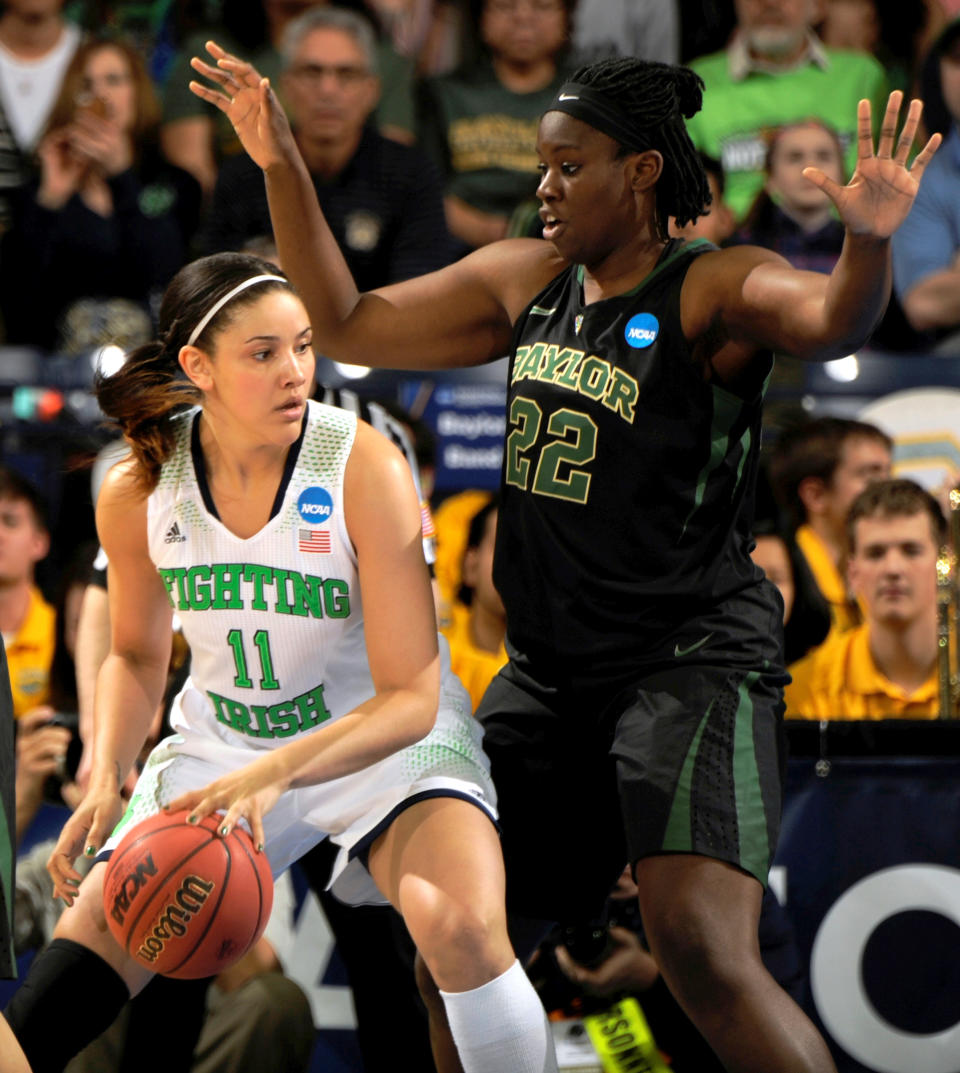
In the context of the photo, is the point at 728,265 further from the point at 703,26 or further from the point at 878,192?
the point at 703,26

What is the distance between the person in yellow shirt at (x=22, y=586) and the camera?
4.88m

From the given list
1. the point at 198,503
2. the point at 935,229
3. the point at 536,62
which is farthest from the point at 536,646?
the point at 536,62

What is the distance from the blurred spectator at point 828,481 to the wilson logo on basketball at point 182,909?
2647 millimetres

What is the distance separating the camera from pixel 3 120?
21.5ft

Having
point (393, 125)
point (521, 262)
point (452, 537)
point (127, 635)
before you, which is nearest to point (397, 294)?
point (521, 262)

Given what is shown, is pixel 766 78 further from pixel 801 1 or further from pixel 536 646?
pixel 536 646

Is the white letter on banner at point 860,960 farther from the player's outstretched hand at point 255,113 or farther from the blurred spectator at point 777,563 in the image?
the player's outstretched hand at point 255,113

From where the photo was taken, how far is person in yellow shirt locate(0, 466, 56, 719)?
488 centimetres

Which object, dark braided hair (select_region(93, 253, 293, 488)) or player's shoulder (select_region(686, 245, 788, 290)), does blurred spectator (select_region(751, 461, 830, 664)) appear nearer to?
player's shoulder (select_region(686, 245, 788, 290))

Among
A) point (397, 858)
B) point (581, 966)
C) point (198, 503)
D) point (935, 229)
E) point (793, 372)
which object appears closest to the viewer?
point (397, 858)

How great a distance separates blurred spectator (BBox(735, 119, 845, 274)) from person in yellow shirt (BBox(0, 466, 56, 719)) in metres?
2.93

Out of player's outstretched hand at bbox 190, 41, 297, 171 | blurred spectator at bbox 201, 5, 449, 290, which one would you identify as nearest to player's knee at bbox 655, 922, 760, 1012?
player's outstretched hand at bbox 190, 41, 297, 171

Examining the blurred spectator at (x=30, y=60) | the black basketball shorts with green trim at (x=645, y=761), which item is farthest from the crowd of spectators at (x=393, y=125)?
the black basketball shorts with green trim at (x=645, y=761)

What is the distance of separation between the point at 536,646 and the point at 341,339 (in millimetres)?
760
